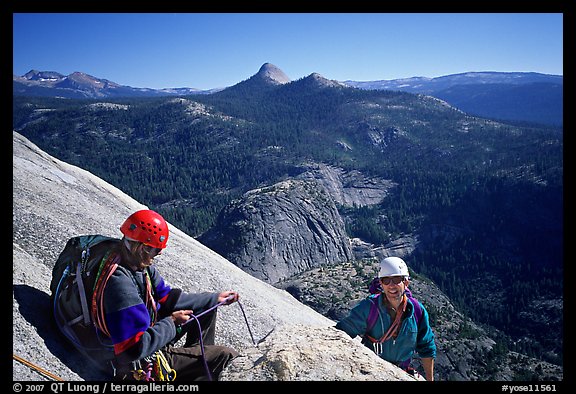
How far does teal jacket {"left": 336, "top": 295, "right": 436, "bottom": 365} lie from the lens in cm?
748

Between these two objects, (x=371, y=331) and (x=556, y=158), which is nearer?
(x=371, y=331)

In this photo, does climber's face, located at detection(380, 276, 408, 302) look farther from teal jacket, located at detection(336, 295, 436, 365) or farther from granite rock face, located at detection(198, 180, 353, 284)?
granite rock face, located at detection(198, 180, 353, 284)

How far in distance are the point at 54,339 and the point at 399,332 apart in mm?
5758

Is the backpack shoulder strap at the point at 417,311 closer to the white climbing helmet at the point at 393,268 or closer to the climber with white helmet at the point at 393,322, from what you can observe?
the climber with white helmet at the point at 393,322

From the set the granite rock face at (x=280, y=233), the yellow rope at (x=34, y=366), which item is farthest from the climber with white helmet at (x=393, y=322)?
the granite rock face at (x=280, y=233)

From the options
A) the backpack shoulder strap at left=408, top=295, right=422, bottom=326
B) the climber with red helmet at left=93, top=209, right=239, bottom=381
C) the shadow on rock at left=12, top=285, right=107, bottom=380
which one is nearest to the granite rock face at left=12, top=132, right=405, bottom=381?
the shadow on rock at left=12, top=285, right=107, bottom=380

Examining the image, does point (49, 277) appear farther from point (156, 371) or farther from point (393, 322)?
point (393, 322)

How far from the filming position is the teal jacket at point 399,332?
748 cm

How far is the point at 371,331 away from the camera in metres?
7.62

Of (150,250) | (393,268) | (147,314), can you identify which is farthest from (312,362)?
(150,250)

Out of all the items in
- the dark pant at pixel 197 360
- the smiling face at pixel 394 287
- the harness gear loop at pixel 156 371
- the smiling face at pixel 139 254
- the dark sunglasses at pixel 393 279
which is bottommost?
the dark pant at pixel 197 360

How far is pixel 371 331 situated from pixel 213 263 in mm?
10818

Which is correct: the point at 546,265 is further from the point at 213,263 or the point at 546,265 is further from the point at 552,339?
the point at 213,263
